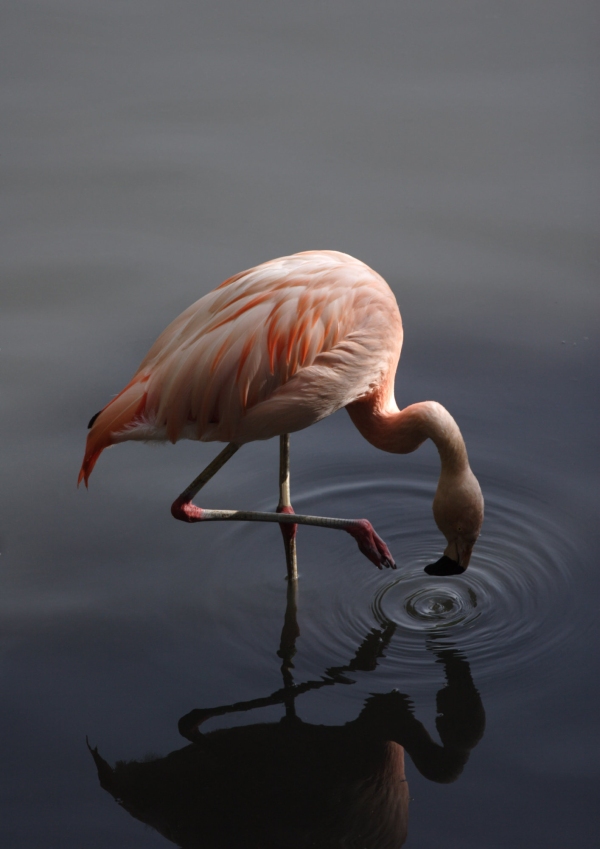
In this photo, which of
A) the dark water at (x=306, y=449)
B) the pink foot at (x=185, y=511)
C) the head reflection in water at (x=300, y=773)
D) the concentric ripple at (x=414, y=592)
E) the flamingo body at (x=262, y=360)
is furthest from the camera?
the pink foot at (x=185, y=511)

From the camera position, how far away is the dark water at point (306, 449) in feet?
9.91

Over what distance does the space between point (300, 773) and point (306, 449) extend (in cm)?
155

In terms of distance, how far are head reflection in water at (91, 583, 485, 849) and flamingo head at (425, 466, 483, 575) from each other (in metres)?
0.29

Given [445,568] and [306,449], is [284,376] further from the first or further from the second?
[306,449]

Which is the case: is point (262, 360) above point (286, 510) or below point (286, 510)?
above

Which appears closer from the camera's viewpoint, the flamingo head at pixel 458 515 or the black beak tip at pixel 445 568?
the flamingo head at pixel 458 515

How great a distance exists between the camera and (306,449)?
4281 mm

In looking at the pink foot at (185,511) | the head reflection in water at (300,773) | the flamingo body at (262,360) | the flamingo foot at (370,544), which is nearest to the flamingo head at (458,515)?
the flamingo foot at (370,544)

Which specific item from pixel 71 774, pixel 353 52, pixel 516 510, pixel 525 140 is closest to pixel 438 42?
pixel 353 52

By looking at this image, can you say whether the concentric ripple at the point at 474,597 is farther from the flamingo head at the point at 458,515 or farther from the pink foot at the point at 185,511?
the pink foot at the point at 185,511

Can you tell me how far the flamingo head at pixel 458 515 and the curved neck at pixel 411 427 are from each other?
0.13 ft

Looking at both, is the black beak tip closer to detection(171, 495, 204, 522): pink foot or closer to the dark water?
the dark water

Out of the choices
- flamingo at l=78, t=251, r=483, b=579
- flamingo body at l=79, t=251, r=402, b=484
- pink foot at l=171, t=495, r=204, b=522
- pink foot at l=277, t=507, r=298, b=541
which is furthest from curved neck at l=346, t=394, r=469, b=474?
pink foot at l=171, t=495, r=204, b=522

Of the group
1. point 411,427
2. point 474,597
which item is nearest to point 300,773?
point 474,597
